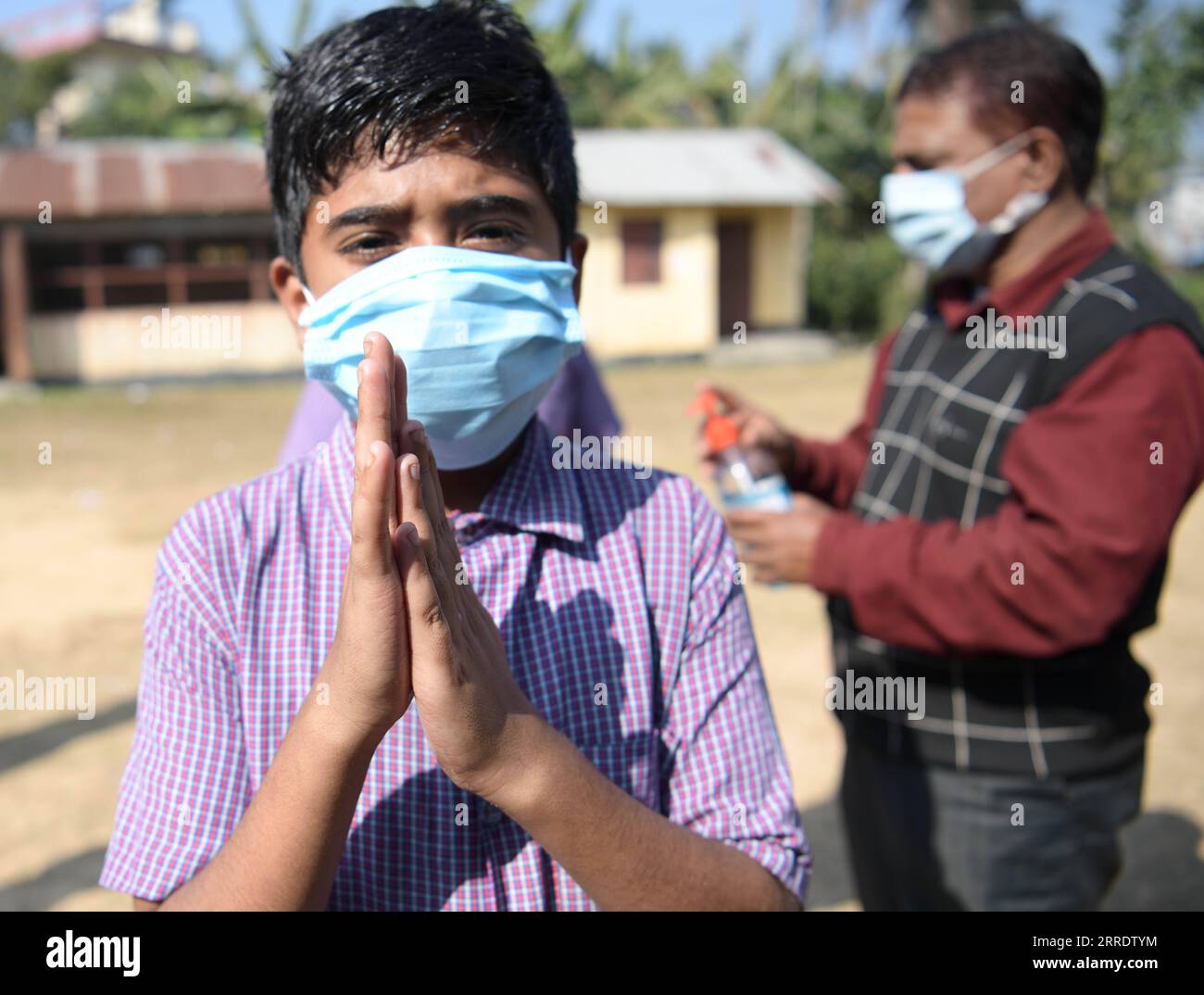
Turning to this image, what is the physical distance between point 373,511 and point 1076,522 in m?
1.35

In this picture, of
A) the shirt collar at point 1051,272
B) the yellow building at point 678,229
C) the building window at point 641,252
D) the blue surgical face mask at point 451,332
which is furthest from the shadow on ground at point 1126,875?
the building window at point 641,252

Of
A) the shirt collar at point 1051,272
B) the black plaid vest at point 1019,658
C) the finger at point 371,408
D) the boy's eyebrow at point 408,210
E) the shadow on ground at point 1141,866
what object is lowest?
the shadow on ground at point 1141,866

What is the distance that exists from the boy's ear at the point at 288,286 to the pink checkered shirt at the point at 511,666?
0.20m

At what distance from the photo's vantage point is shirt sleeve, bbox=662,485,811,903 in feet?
4.39

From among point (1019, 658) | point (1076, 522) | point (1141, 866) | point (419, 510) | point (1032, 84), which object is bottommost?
point (1141, 866)

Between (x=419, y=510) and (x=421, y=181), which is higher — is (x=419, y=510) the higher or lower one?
the lower one

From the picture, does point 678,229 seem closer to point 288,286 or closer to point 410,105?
point 288,286

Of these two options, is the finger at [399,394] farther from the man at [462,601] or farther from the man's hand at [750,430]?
the man's hand at [750,430]

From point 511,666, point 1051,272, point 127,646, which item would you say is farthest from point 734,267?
point 511,666

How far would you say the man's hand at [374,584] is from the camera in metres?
1.03

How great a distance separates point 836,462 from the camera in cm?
280

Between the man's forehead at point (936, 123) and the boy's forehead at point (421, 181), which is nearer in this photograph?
the boy's forehead at point (421, 181)

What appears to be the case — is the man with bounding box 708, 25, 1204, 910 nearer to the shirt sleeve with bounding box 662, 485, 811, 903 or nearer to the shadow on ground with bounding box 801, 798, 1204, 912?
the shirt sleeve with bounding box 662, 485, 811, 903
